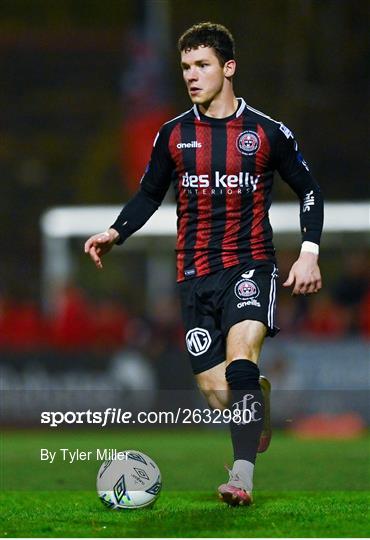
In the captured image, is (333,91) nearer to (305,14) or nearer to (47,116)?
(305,14)

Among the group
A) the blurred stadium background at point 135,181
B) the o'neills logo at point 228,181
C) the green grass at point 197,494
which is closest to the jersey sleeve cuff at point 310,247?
the o'neills logo at point 228,181

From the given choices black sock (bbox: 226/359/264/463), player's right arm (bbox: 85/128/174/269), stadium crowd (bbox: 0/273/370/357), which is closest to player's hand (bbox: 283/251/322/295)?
black sock (bbox: 226/359/264/463)

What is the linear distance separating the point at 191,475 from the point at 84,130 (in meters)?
16.3

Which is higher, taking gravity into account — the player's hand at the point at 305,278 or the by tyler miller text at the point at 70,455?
the player's hand at the point at 305,278

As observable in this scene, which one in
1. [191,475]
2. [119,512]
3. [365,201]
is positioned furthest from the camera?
[365,201]

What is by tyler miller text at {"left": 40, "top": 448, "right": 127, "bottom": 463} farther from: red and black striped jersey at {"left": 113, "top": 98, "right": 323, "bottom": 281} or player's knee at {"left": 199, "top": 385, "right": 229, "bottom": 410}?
red and black striped jersey at {"left": 113, "top": 98, "right": 323, "bottom": 281}

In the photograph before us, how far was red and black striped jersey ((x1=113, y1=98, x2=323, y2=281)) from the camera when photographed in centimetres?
582

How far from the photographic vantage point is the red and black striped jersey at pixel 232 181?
19.1 feet

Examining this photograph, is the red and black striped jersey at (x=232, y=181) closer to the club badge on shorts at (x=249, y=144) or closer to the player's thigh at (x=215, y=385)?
the club badge on shorts at (x=249, y=144)


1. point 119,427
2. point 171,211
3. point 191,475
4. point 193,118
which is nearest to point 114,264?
point 171,211

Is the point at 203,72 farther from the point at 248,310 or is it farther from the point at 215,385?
the point at 215,385

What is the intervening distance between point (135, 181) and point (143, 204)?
39.5ft

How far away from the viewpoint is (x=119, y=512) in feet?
18.3

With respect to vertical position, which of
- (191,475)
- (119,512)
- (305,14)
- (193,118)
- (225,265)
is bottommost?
(191,475)
